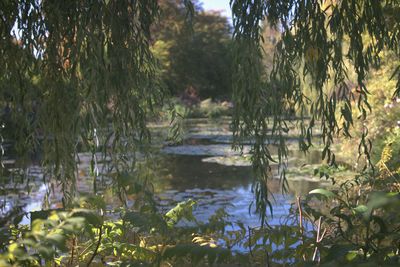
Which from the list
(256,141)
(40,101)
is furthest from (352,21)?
(40,101)

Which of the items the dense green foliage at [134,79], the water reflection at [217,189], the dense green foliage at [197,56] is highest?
the dense green foliage at [197,56]

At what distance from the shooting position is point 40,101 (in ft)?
8.68

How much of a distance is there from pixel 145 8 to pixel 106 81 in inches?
17.7

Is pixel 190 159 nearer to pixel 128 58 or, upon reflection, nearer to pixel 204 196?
pixel 204 196

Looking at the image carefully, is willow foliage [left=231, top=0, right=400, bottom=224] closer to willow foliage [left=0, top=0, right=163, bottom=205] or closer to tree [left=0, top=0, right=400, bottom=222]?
tree [left=0, top=0, right=400, bottom=222]

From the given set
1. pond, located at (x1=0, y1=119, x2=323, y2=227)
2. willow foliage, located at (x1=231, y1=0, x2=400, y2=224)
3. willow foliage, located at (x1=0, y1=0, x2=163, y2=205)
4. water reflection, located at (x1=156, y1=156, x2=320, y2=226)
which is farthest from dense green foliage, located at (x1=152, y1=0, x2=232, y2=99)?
willow foliage, located at (x1=231, y1=0, x2=400, y2=224)

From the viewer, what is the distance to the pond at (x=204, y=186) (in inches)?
269

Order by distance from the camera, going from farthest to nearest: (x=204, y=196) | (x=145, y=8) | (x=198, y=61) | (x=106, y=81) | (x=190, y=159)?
(x=198, y=61) → (x=190, y=159) → (x=204, y=196) → (x=145, y=8) → (x=106, y=81)

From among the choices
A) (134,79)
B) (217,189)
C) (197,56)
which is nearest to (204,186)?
(217,189)

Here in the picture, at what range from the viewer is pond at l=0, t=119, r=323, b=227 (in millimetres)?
6828

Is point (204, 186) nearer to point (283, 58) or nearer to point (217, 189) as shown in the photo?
point (217, 189)

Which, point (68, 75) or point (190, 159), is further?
point (190, 159)

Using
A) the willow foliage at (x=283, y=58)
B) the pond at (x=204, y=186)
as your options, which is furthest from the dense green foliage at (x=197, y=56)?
the willow foliage at (x=283, y=58)

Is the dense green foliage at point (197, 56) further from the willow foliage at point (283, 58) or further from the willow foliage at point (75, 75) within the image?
the willow foliage at point (283, 58)
